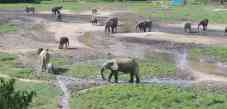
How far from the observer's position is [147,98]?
2262 cm

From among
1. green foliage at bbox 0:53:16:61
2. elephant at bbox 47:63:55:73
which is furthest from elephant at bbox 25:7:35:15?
elephant at bbox 47:63:55:73

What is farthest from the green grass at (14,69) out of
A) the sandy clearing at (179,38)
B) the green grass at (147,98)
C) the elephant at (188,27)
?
the elephant at (188,27)

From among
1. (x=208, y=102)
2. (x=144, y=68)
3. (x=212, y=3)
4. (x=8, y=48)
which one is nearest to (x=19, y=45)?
(x=8, y=48)

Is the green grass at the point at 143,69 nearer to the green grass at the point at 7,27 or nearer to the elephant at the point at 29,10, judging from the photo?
the green grass at the point at 7,27

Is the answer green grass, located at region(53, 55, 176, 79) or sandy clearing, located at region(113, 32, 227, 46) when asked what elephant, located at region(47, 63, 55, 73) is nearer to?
green grass, located at region(53, 55, 176, 79)

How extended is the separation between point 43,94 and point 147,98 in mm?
4606

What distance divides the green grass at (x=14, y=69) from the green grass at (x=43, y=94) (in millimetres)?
1719

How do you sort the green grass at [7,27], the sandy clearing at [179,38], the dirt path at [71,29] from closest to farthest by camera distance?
1. the sandy clearing at [179,38]
2. the dirt path at [71,29]
3. the green grass at [7,27]

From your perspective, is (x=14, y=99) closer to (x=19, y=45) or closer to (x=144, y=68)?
(x=144, y=68)

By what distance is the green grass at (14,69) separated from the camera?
28.6 meters

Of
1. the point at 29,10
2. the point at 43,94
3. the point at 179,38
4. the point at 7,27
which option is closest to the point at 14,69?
the point at 43,94

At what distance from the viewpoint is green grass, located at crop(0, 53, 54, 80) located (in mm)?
28558

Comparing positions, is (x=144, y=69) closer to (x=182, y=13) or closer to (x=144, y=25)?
(x=144, y=25)

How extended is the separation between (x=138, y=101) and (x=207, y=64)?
44.1 ft
